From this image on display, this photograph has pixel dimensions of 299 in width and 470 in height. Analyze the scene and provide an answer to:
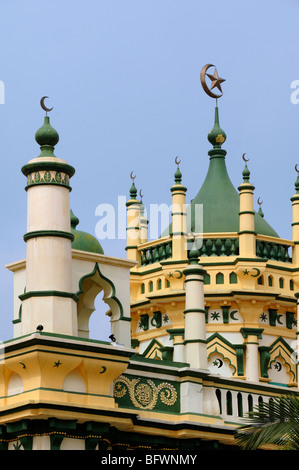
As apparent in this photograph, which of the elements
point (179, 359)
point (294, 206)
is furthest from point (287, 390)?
point (294, 206)

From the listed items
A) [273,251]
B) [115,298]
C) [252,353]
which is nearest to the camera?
[115,298]

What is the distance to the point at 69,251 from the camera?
23531 mm

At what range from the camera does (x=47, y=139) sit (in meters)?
24.0

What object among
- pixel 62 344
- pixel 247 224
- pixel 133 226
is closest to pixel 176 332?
pixel 247 224

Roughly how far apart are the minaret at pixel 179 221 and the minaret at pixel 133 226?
86.9 inches

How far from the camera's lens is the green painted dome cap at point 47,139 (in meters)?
24.0

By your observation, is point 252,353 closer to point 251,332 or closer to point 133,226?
point 251,332

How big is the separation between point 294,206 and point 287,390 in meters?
8.03

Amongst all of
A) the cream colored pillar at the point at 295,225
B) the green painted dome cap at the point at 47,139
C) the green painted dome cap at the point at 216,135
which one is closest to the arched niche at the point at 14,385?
the green painted dome cap at the point at 47,139

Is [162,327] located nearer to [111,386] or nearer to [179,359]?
[179,359]

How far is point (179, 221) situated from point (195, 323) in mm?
5973

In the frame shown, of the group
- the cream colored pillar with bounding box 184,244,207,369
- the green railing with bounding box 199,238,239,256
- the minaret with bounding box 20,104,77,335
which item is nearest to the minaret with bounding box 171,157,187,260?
the green railing with bounding box 199,238,239,256

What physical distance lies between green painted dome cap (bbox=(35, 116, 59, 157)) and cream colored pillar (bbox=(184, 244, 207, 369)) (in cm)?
423

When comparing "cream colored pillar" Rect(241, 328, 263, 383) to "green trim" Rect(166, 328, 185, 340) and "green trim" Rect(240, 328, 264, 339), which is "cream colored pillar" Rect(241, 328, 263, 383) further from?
"green trim" Rect(166, 328, 185, 340)
